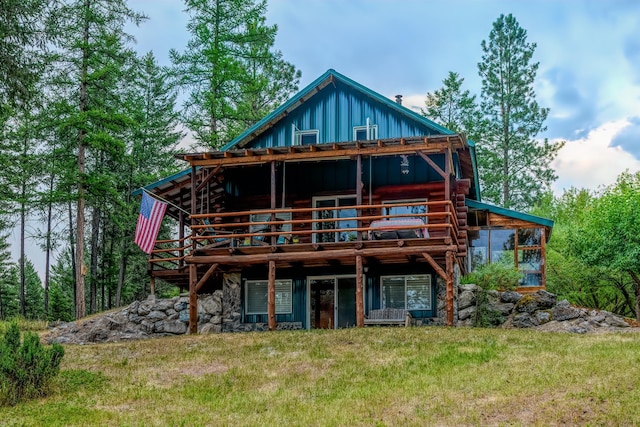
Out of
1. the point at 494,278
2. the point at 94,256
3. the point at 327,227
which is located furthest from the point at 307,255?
the point at 94,256

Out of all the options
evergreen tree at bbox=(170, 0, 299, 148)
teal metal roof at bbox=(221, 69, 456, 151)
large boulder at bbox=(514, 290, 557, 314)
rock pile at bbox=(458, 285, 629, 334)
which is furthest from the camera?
evergreen tree at bbox=(170, 0, 299, 148)

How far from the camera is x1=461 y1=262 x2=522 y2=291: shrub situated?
957 inches

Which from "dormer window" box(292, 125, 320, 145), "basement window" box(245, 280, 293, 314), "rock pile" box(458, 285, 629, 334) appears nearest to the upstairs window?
"dormer window" box(292, 125, 320, 145)

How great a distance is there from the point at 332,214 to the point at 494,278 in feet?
18.6

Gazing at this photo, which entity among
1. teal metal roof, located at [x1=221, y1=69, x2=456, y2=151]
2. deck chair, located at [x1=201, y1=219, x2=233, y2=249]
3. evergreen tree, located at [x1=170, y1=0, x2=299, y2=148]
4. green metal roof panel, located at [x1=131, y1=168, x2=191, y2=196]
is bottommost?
deck chair, located at [x1=201, y1=219, x2=233, y2=249]

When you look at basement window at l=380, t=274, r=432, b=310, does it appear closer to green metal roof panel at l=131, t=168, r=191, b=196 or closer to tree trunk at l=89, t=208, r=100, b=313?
green metal roof panel at l=131, t=168, r=191, b=196

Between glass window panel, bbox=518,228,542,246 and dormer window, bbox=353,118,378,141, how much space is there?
24.9 ft

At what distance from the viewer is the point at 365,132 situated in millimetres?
26016

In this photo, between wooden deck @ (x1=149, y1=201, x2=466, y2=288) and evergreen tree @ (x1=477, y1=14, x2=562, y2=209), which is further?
evergreen tree @ (x1=477, y1=14, x2=562, y2=209)

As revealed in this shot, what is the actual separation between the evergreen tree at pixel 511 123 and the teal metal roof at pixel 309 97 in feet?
64.7

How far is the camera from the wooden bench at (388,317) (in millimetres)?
22688

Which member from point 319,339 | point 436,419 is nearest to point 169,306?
point 319,339

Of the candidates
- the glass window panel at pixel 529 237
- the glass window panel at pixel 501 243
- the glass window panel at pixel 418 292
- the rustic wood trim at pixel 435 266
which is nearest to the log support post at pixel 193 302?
the glass window panel at pixel 418 292

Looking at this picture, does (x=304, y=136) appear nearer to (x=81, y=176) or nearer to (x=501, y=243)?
(x=501, y=243)
